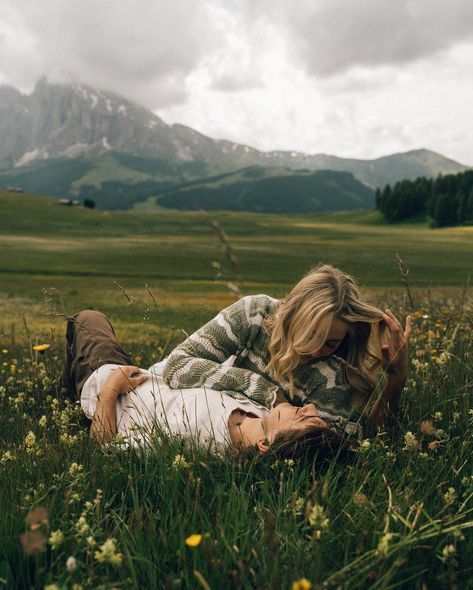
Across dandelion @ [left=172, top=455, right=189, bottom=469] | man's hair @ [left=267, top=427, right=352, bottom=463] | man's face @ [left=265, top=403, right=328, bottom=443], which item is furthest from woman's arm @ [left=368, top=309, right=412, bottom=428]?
dandelion @ [left=172, top=455, right=189, bottom=469]

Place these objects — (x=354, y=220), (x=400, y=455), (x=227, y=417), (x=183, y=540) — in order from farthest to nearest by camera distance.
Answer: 1. (x=354, y=220)
2. (x=227, y=417)
3. (x=400, y=455)
4. (x=183, y=540)

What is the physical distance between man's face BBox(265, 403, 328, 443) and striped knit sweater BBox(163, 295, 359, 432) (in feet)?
1.42

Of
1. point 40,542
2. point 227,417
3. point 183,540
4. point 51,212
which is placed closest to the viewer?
point 40,542

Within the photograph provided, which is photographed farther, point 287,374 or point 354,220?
point 354,220

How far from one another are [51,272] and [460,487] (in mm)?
24368

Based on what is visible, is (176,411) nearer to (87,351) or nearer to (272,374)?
(272,374)

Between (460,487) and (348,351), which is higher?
(348,351)

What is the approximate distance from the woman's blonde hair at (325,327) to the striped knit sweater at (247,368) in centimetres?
11

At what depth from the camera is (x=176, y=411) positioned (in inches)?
141

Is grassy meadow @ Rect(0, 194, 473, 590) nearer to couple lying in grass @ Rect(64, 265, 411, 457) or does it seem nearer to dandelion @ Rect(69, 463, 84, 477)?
dandelion @ Rect(69, 463, 84, 477)

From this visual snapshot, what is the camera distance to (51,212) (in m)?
85.1

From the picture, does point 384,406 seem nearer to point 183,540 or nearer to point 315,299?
point 315,299

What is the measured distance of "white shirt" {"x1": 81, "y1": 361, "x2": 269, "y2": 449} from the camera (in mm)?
3041

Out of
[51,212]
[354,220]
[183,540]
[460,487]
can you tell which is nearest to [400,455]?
[460,487]
